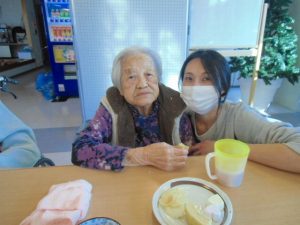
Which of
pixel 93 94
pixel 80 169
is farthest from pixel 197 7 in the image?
pixel 80 169

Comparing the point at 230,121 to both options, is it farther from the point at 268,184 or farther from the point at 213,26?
the point at 213,26

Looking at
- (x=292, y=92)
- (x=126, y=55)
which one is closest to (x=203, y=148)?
(x=126, y=55)

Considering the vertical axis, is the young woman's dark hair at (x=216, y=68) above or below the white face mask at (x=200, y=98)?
above

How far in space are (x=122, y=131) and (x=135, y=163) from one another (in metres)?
0.33

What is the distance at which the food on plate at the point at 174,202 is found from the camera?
0.61 m

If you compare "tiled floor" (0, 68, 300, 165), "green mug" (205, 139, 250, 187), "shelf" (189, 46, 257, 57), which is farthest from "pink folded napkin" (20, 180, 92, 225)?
"shelf" (189, 46, 257, 57)

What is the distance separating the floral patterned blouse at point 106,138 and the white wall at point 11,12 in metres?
5.78

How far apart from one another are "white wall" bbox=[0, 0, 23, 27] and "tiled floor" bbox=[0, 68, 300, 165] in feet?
7.15

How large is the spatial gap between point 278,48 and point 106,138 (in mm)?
2783

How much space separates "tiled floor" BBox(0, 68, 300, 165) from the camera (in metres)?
2.43

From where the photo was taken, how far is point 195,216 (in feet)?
1.85

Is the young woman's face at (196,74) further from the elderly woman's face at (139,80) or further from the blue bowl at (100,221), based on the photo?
the blue bowl at (100,221)

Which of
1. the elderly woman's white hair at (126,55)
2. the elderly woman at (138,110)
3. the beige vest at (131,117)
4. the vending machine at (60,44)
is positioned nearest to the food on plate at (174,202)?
the elderly woman at (138,110)

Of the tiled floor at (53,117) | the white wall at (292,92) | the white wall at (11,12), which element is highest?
the white wall at (11,12)
